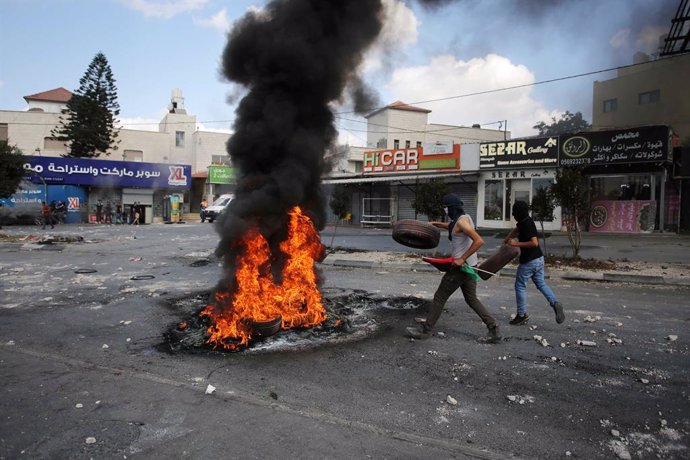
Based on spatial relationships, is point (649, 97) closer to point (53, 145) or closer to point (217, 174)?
point (217, 174)

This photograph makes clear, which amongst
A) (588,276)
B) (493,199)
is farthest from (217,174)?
(588,276)

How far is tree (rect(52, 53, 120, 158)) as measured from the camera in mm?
39719

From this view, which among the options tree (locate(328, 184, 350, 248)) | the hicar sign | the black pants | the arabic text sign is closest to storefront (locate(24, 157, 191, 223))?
A: the arabic text sign

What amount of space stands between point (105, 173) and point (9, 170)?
1063 centimetres

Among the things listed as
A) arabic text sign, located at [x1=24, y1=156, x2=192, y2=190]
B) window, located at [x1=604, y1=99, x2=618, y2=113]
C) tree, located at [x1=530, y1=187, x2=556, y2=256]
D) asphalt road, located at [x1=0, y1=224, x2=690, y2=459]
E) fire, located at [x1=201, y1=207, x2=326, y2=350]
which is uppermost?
window, located at [x1=604, y1=99, x2=618, y2=113]

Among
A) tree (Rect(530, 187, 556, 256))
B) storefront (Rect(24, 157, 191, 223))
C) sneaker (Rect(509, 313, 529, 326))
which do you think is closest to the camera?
sneaker (Rect(509, 313, 529, 326))

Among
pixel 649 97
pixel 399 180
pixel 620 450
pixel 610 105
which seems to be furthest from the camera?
pixel 399 180

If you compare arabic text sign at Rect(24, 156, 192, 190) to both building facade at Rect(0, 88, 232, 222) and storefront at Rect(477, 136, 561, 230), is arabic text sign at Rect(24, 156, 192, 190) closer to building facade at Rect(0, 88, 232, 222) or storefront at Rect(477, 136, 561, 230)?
building facade at Rect(0, 88, 232, 222)

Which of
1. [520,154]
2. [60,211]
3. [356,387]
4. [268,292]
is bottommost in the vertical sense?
[356,387]

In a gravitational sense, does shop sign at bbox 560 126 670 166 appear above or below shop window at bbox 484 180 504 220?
above

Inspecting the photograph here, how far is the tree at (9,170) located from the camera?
68.0 feet

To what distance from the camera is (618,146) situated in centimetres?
2030

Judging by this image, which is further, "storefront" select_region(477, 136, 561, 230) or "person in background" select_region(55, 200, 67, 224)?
"person in background" select_region(55, 200, 67, 224)

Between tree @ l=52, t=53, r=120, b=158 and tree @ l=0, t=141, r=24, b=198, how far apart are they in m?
19.7
